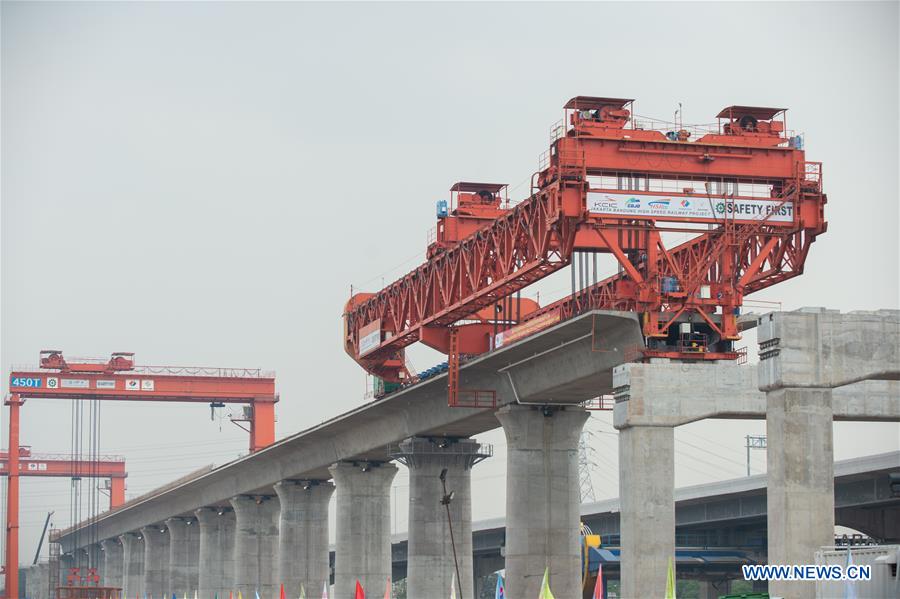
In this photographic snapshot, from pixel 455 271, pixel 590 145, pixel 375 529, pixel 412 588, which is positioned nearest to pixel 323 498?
pixel 375 529

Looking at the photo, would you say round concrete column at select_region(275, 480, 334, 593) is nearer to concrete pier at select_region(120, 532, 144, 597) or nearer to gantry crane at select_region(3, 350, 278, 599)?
gantry crane at select_region(3, 350, 278, 599)

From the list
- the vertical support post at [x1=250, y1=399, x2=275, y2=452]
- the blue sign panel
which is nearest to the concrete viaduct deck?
the vertical support post at [x1=250, y1=399, x2=275, y2=452]

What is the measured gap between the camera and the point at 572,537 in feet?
256

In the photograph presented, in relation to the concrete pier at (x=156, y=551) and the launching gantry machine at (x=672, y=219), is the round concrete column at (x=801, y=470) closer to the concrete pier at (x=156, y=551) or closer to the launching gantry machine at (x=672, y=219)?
the launching gantry machine at (x=672, y=219)

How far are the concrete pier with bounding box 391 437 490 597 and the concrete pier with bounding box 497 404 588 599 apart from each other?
12.8 meters

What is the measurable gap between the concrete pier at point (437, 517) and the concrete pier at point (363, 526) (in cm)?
1059

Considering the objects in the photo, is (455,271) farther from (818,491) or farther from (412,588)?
(818,491)

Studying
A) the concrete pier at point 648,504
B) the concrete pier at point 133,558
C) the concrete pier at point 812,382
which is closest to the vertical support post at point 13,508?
the concrete pier at point 133,558

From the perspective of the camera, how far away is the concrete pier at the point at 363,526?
10275 cm

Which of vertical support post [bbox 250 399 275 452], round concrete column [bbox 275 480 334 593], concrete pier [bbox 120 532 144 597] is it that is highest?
vertical support post [bbox 250 399 275 452]

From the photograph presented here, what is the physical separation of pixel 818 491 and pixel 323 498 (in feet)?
250

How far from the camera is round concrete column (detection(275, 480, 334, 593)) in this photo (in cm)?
11512

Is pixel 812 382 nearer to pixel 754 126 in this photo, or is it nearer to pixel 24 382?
pixel 754 126

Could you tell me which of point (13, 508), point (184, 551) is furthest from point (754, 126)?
point (184, 551)
